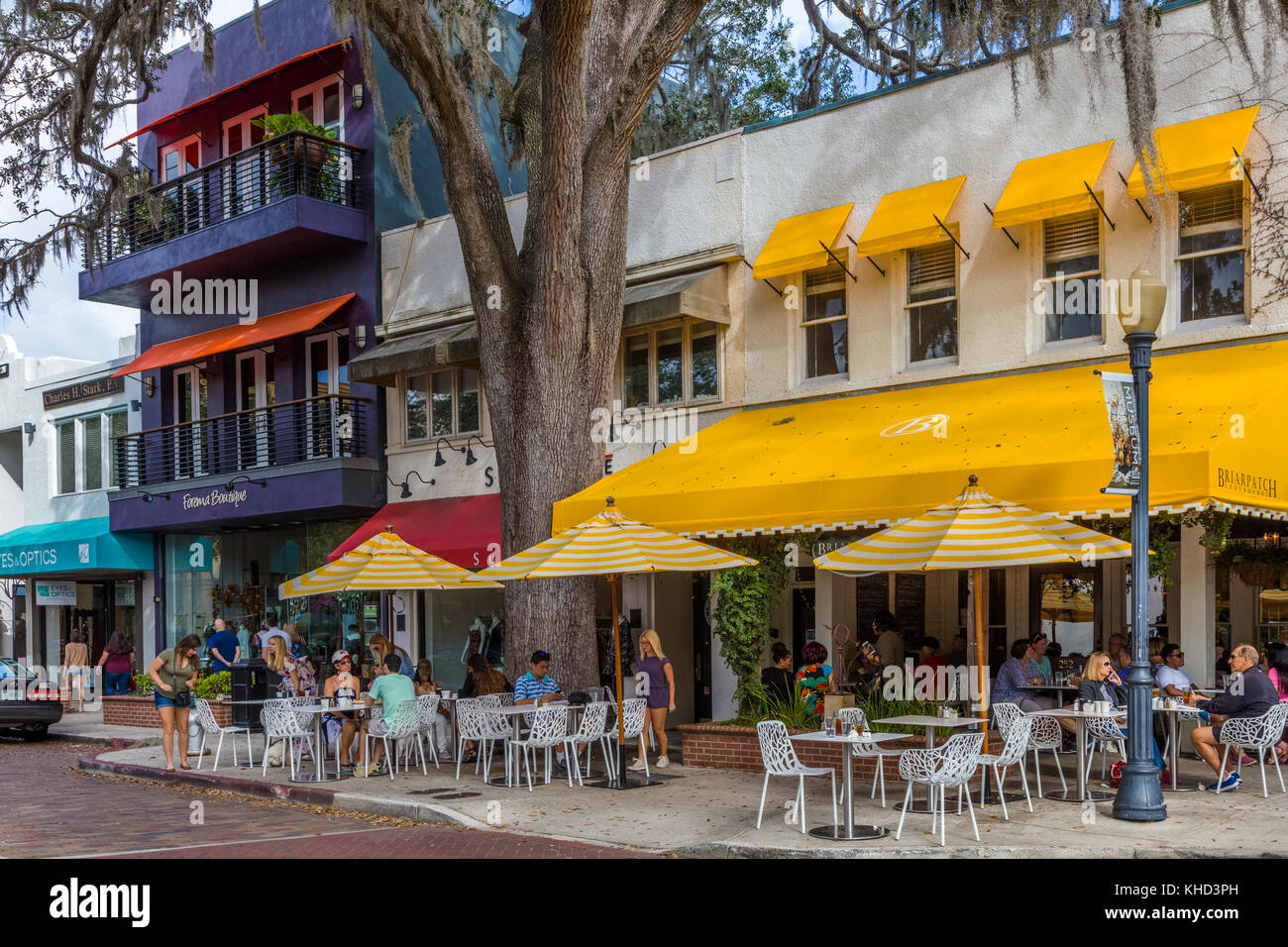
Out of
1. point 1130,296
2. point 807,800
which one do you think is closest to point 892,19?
point 1130,296

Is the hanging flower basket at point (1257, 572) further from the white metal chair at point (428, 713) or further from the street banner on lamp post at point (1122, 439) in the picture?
the white metal chair at point (428, 713)

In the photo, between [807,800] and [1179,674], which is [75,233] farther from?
[1179,674]

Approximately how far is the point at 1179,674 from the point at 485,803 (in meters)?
6.69

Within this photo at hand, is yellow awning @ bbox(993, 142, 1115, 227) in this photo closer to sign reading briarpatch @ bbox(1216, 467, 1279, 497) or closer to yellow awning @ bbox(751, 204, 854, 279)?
yellow awning @ bbox(751, 204, 854, 279)

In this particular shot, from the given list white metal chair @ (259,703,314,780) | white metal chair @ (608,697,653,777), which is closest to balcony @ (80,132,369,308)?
white metal chair @ (259,703,314,780)

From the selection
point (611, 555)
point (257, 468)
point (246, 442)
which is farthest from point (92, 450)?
point (611, 555)

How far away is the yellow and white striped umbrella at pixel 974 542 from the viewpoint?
32.4ft

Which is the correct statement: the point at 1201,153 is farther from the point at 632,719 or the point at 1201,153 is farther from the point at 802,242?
the point at 632,719

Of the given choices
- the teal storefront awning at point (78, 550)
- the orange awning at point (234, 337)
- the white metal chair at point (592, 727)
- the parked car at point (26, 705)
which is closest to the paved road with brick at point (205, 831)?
the white metal chair at point (592, 727)

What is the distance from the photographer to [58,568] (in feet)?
84.1

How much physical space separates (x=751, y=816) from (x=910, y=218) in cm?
762

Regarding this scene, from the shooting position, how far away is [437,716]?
14.9 meters

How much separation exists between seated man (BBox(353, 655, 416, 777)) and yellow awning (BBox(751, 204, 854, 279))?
22.0 feet

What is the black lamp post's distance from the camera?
973cm
